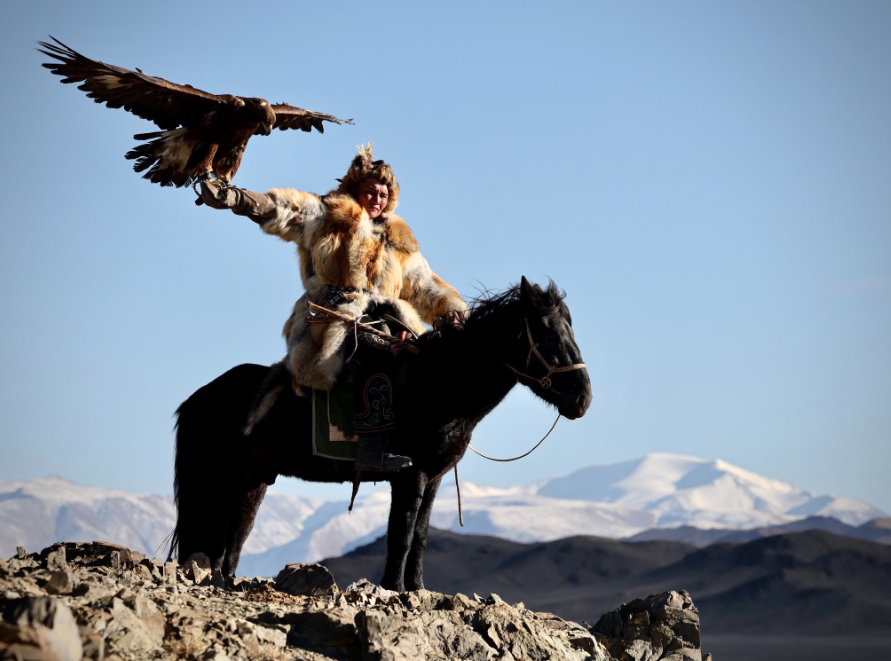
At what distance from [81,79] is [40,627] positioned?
476 cm

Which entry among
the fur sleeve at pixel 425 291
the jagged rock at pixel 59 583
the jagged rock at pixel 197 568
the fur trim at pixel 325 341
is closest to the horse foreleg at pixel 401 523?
the fur trim at pixel 325 341

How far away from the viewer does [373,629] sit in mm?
5805

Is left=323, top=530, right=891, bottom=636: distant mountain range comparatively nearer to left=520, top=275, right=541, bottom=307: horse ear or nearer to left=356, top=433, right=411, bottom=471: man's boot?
left=356, top=433, right=411, bottom=471: man's boot

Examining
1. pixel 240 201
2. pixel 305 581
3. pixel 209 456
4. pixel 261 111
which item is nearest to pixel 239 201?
pixel 240 201

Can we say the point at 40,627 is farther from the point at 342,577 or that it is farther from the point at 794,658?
the point at 342,577

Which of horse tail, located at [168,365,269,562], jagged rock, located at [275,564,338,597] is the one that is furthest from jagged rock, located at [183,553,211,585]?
jagged rock, located at [275,564,338,597]

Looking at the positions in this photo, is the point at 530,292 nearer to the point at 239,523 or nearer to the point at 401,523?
the point at 401,523

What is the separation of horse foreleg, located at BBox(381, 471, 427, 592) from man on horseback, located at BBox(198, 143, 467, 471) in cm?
19

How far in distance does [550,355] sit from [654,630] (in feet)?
7.94

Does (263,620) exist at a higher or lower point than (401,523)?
lower

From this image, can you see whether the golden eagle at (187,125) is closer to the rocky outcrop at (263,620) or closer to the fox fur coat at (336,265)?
the fox fur coat at (336,265)

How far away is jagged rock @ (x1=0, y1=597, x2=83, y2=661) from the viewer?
4.26 m

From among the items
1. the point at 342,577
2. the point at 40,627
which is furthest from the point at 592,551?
the point at 40,627

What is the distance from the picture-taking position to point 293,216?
8.41m
